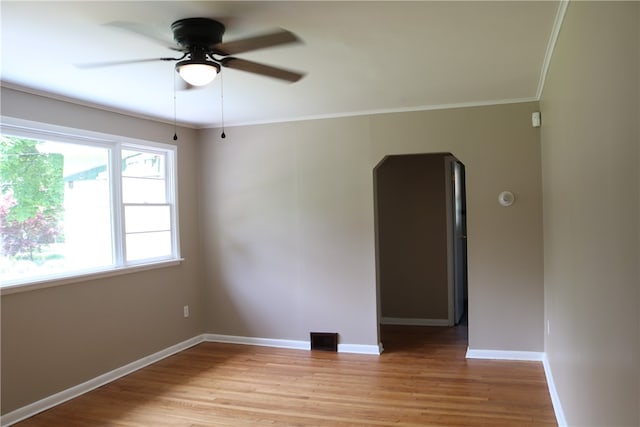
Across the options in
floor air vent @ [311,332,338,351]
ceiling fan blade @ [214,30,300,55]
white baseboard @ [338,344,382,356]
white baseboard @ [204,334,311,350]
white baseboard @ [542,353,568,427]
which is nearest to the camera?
ceiling fan blade @ [214,30,300,55]

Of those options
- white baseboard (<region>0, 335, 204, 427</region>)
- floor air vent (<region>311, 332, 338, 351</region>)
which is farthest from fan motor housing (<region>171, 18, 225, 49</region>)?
floor air vent (<region>311, 332, 338, 351</region>)

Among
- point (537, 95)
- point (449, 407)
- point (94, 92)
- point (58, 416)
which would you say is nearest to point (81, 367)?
point (58, 416)

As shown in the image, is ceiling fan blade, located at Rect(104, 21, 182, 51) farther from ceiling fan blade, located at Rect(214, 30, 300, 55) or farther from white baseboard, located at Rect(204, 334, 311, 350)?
white baseboard, located at Rect(204, 334, 311, 350)

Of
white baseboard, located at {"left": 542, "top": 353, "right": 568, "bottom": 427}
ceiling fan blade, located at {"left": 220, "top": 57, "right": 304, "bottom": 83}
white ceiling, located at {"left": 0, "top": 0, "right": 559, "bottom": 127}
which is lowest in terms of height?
white baseboard, located at {"left": 542, "top": 353, "right": 568, "bottom": 427}

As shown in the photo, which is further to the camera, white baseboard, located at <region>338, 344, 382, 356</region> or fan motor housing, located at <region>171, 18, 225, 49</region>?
white baseboard, located at <region>338, 344, 382, 356</region>

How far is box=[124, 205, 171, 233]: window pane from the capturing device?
14.4 ft

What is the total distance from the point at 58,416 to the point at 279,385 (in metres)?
1.61

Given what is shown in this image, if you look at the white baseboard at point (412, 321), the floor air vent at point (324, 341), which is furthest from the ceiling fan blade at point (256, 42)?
the white baseboard at point (412, 321)

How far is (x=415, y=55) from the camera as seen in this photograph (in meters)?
2.87

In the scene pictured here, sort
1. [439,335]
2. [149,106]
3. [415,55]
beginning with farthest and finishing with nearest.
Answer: [439,335]
[149,106]
[415,55]

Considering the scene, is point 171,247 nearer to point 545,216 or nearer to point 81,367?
point 81,367

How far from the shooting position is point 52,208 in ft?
12.1

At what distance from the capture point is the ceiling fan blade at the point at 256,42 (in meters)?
2.47

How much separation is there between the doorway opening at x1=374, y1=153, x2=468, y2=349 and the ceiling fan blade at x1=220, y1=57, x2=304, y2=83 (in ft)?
9.12
